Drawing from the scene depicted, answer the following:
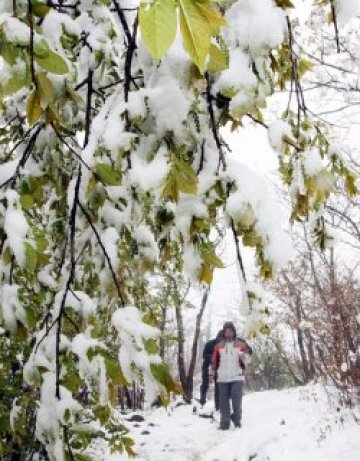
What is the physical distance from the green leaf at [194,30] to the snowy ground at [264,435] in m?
5.51

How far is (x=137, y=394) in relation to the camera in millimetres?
15445

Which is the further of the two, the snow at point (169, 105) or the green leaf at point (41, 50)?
the snow at point (169, 105)

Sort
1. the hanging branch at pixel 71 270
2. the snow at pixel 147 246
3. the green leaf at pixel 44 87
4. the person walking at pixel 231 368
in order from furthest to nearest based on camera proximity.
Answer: the person walking at pixel 231 368, the snow at pixel 147 246, the hanging branch at pixel 71 270, the green leaf at pixel 44 87

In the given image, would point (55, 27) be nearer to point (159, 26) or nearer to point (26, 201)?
point (26, 201)

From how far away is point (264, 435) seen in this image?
7.42m

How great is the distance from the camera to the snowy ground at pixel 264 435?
6078 mm

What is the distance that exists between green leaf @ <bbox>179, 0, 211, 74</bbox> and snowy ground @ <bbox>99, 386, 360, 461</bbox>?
217 inches

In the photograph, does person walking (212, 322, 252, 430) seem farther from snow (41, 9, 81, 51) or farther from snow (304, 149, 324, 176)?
snow (41, 9, 81, 51)

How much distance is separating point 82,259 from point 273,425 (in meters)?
6.64

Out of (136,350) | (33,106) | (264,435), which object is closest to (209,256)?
(136,350)

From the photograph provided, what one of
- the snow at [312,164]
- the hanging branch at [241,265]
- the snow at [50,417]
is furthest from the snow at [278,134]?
the snow at [50,417]

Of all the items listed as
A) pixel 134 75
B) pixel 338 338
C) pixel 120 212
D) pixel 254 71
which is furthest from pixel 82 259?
pixel 338 338

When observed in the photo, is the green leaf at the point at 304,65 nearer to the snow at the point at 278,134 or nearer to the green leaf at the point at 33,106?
the snow at the point at 278,134

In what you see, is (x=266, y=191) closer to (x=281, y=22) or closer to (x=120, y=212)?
(x=281, y=22)
